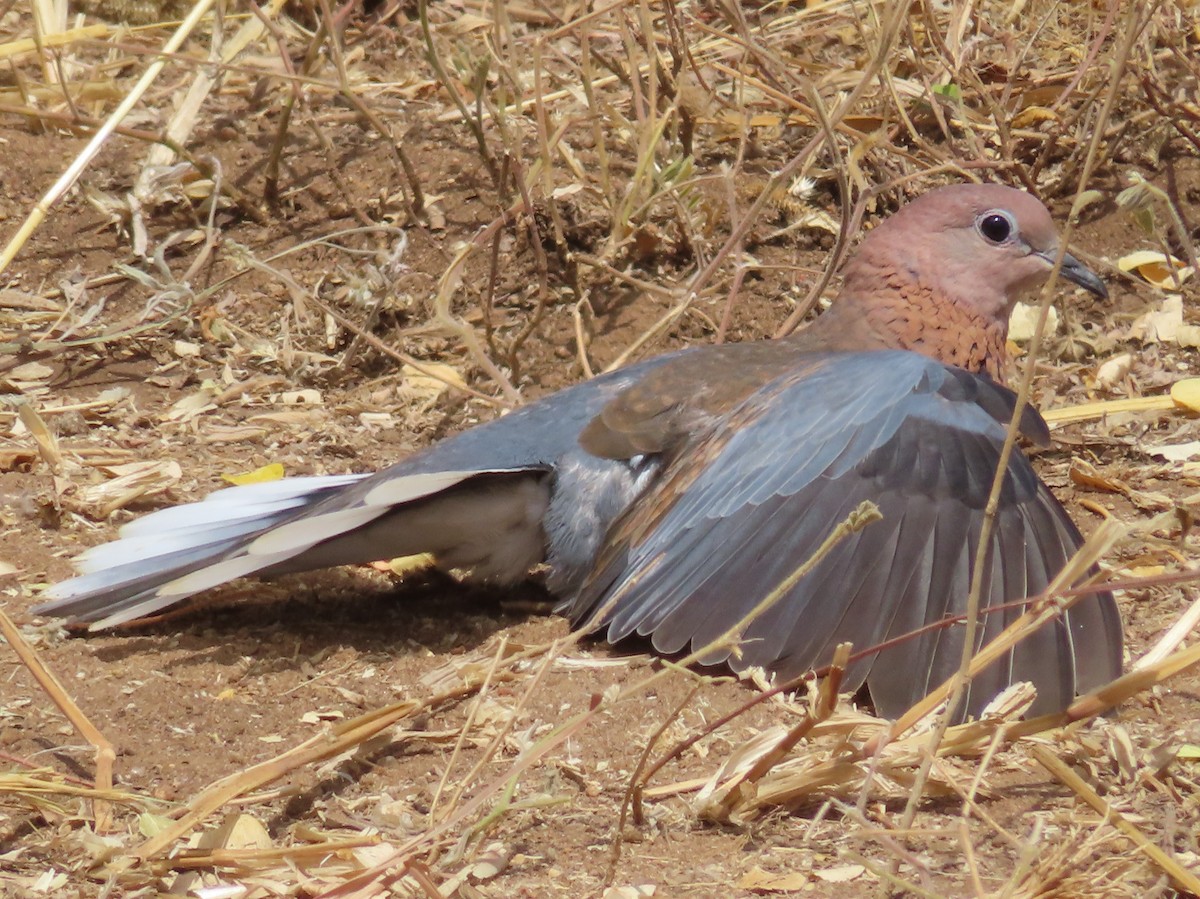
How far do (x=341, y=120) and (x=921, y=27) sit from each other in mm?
2017

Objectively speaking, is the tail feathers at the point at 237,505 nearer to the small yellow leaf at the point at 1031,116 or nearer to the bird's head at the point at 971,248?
the bird's head at the point at 971,248

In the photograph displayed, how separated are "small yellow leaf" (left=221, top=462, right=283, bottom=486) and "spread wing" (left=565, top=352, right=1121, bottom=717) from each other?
38.6 inches

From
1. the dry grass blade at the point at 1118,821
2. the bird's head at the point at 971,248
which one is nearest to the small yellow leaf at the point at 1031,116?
the bird's head at the point at 971,248

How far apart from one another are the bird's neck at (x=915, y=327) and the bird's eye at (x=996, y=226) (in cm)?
21

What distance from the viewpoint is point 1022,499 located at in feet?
9.84

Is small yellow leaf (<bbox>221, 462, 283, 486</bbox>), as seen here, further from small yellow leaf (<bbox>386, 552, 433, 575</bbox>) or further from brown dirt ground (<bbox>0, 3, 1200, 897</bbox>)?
small yellow leaf (<bbox>386, 552, 433, 575</bbox>)

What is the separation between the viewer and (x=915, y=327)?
386 centimetres

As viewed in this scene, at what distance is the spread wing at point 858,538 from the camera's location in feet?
8.98

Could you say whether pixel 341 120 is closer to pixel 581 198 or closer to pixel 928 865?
pixel 581 198

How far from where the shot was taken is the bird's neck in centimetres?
384

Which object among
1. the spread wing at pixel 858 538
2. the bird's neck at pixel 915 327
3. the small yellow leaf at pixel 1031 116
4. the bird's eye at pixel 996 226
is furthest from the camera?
the small yellow leaf at pixel 1031 116

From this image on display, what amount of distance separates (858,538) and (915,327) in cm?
110

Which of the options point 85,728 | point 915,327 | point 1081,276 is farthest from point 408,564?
point 1081,276

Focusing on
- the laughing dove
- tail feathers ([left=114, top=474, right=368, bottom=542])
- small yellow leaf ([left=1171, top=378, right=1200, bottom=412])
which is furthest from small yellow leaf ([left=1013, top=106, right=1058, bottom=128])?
tail feathers ([left=114, top=474, right=368, bottom=542])
